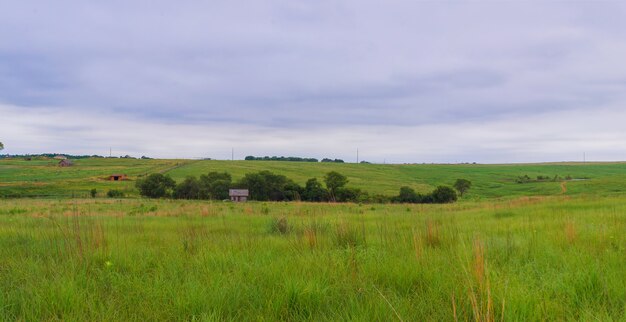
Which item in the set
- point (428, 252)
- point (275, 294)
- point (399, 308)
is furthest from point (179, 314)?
point (428, 252)

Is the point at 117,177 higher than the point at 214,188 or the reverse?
higher

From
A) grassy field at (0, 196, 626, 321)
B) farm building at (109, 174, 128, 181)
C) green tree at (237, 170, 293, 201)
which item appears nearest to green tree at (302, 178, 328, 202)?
green tree at (237, 170, 293, 201)

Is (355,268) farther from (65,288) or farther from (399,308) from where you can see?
(65,288)

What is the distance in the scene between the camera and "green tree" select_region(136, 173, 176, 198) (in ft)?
219

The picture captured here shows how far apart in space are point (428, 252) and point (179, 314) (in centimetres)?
309

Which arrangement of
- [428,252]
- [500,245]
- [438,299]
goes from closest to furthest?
[438,299], [428,252], [500,245]

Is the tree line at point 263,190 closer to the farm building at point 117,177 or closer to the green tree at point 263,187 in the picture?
the green tree at point 263,187

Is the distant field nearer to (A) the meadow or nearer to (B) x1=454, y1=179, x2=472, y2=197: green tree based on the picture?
(B) x1=454, y1=179, x2=472, y2=197: green tree

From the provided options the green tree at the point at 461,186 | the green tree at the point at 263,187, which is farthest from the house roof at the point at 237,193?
the green tree at the point at 461,186

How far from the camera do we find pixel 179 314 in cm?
277

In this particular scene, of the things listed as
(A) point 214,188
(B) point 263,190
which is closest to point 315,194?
(B) point 263,190

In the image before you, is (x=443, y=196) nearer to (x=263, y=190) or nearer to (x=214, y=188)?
(x=263, y=190)

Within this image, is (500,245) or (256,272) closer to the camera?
(256,272)

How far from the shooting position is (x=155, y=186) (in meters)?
67.3
